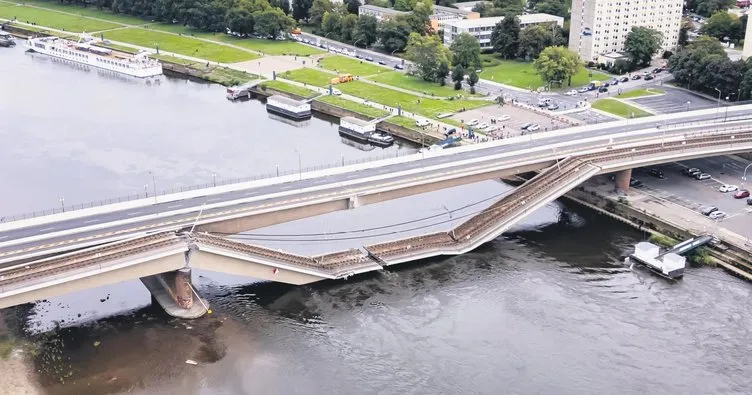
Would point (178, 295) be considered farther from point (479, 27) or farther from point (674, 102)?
point (479, 27)

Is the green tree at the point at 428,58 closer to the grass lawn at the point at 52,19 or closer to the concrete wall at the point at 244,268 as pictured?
the concrete wall at the point at 244,268

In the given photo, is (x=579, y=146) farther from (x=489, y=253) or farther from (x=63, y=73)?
(x=63, y=73)

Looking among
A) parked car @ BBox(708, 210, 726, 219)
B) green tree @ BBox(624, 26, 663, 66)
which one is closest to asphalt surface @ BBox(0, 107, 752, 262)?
parked car @ BBox(708, 210, 726, 219)

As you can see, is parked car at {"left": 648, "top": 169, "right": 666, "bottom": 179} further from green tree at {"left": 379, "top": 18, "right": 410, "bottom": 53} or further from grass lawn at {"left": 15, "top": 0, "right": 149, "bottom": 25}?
grass lawn at {"left": 15, "top": 0, "right": 149, "bottom": 25}

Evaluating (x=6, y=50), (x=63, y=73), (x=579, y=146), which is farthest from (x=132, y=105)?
(x=579, y=146)

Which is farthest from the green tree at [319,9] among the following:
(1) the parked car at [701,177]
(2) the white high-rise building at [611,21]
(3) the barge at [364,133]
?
(1) the parked car at [701,177]

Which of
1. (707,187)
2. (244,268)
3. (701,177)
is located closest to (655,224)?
(707,187)

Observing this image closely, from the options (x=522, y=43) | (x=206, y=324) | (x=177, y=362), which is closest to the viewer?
(x=177, y=362)
